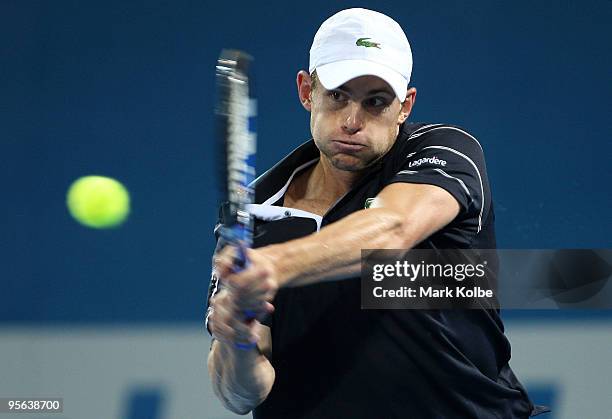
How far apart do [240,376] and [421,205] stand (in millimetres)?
443

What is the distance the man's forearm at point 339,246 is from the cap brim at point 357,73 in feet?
1.11

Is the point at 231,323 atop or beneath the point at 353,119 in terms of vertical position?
beneath

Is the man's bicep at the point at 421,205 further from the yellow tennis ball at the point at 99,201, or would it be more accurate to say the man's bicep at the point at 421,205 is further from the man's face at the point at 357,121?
the yellow tennis ball at the point at 99,201

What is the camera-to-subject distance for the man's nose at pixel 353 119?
178 cm

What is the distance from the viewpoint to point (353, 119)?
1.78 m

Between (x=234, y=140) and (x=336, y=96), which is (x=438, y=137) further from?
(x=234, y=140)

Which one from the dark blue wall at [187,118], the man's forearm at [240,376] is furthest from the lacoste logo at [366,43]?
the dark blue wall at [187,118]

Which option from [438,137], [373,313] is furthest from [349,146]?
[373,313]

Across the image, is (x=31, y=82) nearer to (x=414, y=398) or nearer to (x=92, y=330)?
(x=92, y=330)

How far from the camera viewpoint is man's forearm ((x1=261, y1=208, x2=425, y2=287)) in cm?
140

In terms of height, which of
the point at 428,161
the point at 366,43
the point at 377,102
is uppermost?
the point at 366,43

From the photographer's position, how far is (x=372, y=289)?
1733 millimetres

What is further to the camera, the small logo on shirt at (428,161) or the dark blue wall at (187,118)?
the dark blue wall at (187,118)

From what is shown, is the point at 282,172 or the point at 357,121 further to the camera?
the point at 282,172
